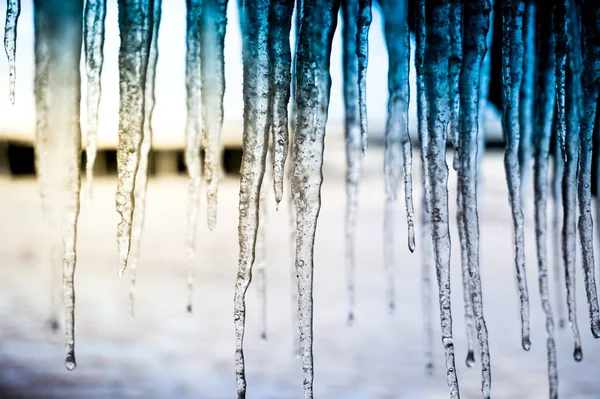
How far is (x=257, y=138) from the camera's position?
4.38ft

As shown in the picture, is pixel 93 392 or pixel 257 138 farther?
pixel 93 392

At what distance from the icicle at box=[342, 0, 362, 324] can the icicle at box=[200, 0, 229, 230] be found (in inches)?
14.3

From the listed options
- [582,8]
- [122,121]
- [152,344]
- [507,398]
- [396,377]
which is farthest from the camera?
[152,344]

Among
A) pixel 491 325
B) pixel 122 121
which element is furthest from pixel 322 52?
pixel 491 325

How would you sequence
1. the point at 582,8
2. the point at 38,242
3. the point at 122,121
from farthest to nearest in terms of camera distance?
the point at 38,242
the point at 582,8
the point at 122,121

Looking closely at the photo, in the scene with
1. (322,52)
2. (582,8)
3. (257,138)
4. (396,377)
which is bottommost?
(396,377)

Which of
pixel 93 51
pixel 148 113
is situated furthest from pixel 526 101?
pixel 93 51

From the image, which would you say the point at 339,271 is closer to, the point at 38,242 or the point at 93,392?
Answer: the point at 93,392

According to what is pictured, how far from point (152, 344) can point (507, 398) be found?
5.97 metres

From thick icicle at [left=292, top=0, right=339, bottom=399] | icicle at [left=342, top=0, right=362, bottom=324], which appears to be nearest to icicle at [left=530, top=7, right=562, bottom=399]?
icicle at [left=342, top=0, right=362, bottom=324]

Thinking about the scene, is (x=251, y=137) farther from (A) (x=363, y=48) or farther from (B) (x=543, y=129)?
(B) (x=543, y=129)

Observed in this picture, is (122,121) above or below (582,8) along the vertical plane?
below

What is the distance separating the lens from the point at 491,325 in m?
9.20

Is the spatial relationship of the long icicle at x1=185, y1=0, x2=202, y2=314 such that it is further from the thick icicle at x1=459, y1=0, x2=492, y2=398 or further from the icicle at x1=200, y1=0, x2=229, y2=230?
the thick icicle at x1=459, y1=0, x2=492, y2=398
